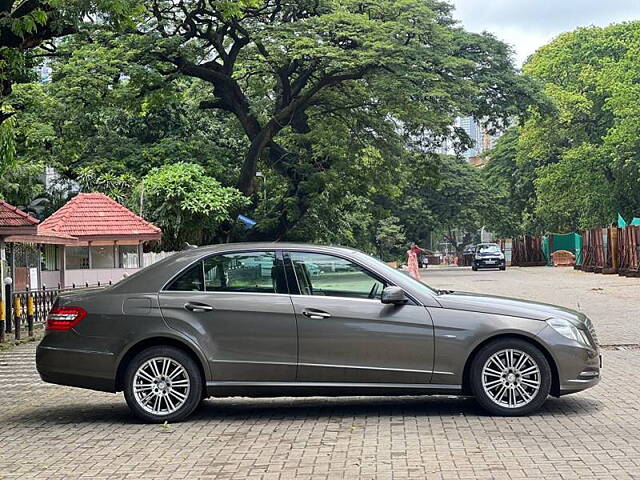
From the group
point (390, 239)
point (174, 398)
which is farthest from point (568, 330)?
point (390, 239)

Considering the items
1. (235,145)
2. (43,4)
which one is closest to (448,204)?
(235,145)

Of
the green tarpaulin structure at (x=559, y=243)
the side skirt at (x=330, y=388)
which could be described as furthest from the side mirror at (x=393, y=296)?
the green tarpaulin structure at (x=559, y=243)

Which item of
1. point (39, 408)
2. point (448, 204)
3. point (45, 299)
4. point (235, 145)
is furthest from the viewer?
point (448, 204)

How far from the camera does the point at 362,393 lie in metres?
8.63

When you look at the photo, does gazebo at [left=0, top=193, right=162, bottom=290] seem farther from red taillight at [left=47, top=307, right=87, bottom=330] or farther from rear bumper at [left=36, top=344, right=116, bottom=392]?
rear bumper at [left=36, top=344, right=116, bottom=392]

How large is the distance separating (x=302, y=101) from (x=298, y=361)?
82.0 ft

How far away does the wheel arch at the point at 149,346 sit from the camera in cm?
868

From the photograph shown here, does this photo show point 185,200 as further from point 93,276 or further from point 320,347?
point 320,347

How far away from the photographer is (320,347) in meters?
8.60

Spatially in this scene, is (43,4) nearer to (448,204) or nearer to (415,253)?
(415,253)

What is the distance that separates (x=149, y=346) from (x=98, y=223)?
21.2 meters

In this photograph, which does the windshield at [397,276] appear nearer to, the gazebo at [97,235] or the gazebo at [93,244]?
the gazebo at [93,244]

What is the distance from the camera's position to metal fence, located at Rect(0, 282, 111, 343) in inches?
715

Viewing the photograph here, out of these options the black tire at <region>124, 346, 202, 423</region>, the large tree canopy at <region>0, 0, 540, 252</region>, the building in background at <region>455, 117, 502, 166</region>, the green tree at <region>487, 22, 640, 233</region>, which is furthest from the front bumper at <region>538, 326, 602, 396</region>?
the green tree at <region>487, 22, 640, 233</region>
